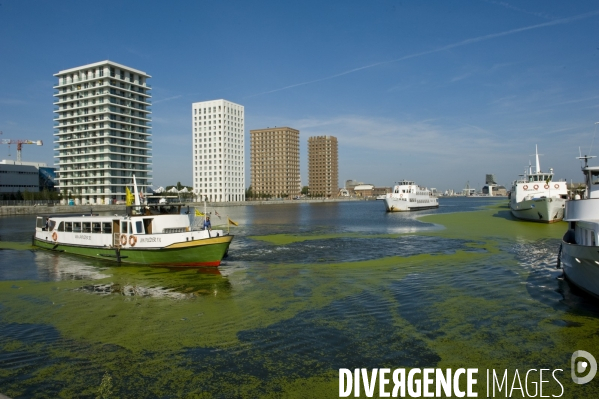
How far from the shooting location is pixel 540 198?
5428 centimetres

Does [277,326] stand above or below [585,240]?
below

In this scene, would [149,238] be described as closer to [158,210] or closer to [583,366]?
[158,210]

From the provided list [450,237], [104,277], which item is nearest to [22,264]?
[104,277]

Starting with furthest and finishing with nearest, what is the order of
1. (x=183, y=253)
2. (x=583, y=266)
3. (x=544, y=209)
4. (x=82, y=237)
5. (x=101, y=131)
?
(x=101, y=131) → (x=544, y=209) → (x=82, y=237) → (x=183, y=253) → (x=583, y=266)

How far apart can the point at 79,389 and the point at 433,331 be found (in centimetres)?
1016

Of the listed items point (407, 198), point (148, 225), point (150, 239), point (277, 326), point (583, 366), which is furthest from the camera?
point (407, 198)

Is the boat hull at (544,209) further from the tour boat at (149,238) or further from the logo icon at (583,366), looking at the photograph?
the logo icon at (583,366)

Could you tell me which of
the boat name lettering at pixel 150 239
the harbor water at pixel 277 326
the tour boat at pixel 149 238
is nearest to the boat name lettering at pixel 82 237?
the tour boat at pixel 149 238

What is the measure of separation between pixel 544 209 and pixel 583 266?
140 feet

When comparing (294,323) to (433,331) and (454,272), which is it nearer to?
(433,331)

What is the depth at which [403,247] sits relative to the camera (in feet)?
115

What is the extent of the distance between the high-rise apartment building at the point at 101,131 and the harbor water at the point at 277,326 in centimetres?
11912

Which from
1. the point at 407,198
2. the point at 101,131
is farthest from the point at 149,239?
the point at 101,131

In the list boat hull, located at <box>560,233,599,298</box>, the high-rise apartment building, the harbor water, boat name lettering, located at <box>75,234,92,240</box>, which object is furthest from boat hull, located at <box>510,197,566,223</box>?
the high-rise apartment building
